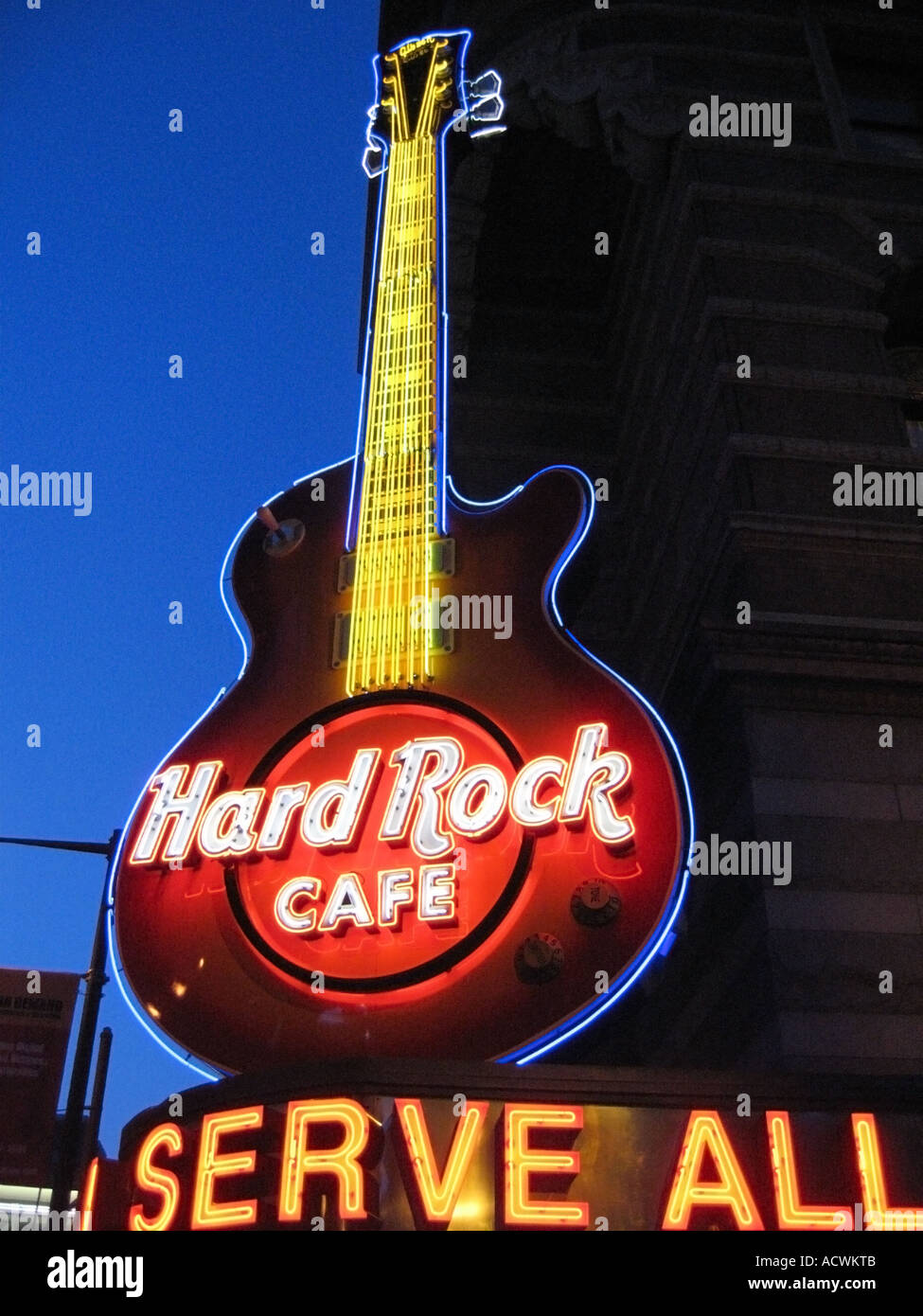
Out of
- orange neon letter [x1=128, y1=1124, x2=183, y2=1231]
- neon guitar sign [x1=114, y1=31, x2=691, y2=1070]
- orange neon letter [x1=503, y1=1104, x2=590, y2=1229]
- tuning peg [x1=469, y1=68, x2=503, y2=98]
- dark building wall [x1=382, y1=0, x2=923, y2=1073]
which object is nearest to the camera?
orange neon letter [x1=503, y1=1104, x2=590, y2=1229]

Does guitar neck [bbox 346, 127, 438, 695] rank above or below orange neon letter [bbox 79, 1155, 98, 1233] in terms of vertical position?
above

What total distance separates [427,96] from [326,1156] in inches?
447

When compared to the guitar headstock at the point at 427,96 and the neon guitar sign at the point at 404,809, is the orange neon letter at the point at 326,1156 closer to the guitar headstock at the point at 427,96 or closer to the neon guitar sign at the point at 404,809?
the neon guitar sign at the point at 404,809

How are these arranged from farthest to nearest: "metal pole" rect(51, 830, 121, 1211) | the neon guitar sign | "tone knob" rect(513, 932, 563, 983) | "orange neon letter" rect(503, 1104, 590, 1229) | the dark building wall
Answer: "metal pole" rect(51, 830, 121, 1211) < the dark building wall < the neon guitar sign < "tone knob" rect(513, 932, 563, 983) < "orange neon letter" rect(503, 1104, 590, 1229)

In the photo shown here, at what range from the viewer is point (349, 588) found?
423 inches

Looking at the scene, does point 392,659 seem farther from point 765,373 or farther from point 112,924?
point 765,373

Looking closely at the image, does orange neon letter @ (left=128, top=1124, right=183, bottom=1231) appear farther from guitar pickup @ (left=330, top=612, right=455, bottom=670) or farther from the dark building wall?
guitar pickup @ (left=330, top=612, right=455, bottom=670)

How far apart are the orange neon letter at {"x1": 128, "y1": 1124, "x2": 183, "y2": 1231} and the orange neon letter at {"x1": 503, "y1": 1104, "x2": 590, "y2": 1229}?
1.87 m

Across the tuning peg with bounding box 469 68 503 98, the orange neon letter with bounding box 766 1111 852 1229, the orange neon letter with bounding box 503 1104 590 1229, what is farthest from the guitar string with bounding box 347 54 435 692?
the orange neon letter with bounding box 766 1111 852 1229

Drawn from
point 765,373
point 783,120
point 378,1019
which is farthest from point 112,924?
point 783,120

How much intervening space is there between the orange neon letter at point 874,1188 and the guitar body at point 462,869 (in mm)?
1658

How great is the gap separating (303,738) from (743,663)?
136 inches

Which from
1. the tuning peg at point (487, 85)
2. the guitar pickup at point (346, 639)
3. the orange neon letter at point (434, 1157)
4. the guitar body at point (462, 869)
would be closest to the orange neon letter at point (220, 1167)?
the orange neon letter at point (434, 1157)

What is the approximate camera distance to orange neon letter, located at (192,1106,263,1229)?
6699mm
